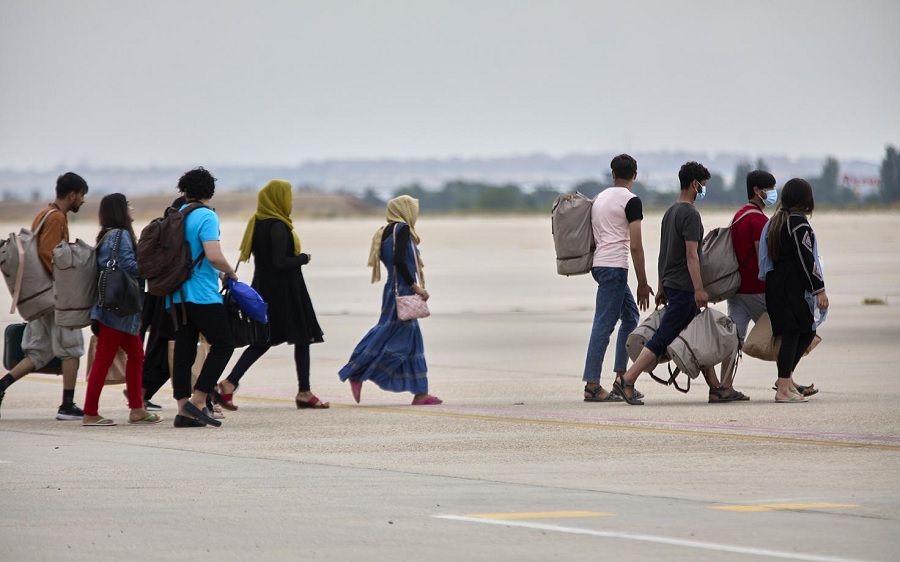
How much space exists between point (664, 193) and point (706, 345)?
74.3 metres

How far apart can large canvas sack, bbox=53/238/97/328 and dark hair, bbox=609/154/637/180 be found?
4.13 m

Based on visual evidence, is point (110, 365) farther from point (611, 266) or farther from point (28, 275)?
point (611, 266)

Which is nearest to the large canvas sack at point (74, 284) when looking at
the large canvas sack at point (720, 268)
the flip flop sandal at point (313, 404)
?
the flip flop sandal at point (313, 404)

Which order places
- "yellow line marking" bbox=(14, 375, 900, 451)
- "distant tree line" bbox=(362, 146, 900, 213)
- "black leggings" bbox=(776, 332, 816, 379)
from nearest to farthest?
"yellow line marking" bbox=(14, 375, 900, 451)
"black leggings" bbox=(776, 332, 816, 379)
"distant tree line" bbox=(362, 146, 900, 213)

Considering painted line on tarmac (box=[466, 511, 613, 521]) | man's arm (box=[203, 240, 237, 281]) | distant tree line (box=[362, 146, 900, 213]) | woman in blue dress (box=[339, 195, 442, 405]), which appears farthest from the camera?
distant tree line (box=[362, 146, 900, 213])

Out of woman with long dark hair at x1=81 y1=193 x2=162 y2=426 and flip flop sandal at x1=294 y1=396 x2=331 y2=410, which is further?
flip flop sandal at x1=294 y1=396 x2=331 y2=410

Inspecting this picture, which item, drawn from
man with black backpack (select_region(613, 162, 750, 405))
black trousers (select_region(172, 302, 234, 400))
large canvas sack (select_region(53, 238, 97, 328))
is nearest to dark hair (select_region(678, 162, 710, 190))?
man with black backpack (select_region(613, 162, 750, 405))

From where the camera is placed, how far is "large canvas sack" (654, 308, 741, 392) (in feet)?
40.1

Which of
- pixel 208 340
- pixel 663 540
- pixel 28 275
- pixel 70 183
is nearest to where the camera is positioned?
pixel 663 540

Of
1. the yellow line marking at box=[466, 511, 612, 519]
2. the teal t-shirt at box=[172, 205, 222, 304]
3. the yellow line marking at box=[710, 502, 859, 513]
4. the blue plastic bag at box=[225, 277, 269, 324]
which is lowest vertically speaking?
the yellow line marking at box=[466, 511, 612, 519]

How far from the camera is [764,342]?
41.0ft

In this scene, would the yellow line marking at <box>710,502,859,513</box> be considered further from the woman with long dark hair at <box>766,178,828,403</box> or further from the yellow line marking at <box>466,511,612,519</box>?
the woman with long dark hair at <box>766,178,828,403</box>

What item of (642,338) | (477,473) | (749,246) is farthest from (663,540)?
(749,246)

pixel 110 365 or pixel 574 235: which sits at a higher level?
pixel 574 235
